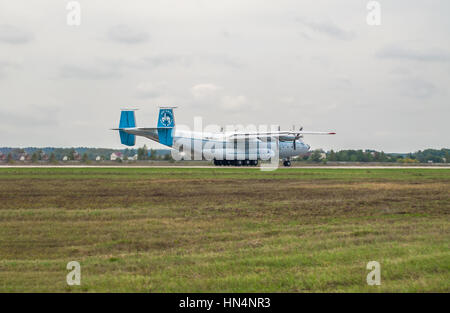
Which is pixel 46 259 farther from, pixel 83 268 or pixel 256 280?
pixel 256 280

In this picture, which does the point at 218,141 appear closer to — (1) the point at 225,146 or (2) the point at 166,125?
(1) the point at 225,146

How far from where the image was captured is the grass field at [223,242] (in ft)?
32.4

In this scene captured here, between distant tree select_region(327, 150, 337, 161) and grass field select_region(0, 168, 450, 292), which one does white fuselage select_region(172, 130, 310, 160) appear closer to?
grass field select_region(0, 168, 450, 292)

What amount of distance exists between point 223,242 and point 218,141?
4687 centimetres

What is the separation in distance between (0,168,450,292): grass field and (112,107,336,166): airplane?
3259 cm

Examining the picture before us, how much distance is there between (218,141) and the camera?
2393 inches

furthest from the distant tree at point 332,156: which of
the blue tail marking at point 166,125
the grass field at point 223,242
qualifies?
the grass field at point 223,242

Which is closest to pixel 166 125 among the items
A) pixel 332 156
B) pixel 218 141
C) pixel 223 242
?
pixel 218 141

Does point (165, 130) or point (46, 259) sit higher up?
point (165, 130)

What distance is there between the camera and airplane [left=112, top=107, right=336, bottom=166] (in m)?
58.8

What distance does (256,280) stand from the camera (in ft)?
32.6

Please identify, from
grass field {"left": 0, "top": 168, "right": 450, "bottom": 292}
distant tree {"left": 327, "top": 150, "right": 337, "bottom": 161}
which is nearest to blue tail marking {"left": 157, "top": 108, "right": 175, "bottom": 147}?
grass field {"left": 0, "top": 168, "right": 450, "bottom": 292}
